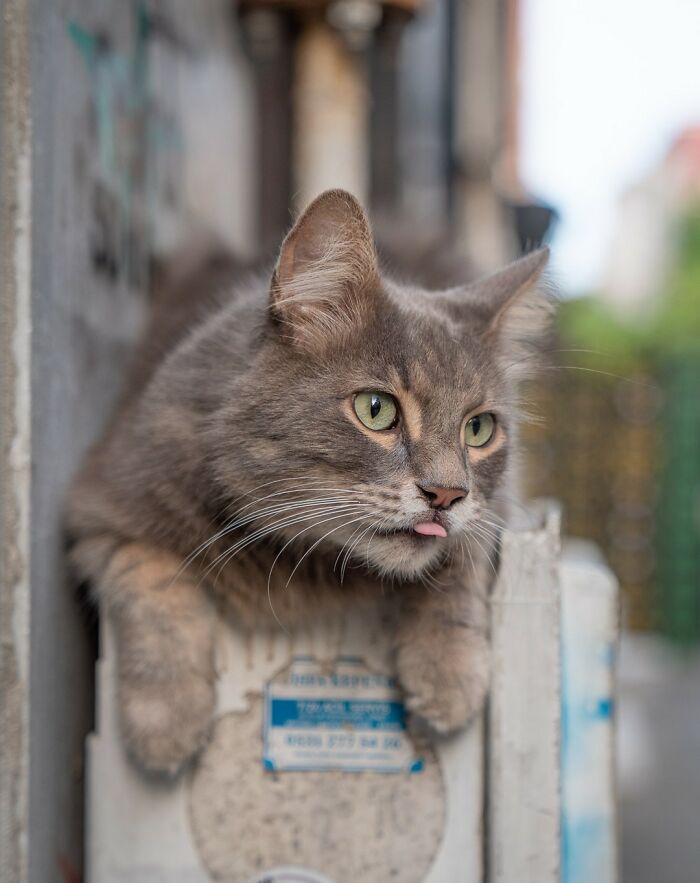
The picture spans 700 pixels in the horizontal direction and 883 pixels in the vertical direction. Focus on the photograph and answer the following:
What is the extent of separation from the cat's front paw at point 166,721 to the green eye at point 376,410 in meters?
0.56

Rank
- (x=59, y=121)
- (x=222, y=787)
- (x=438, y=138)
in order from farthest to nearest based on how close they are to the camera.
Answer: (x=438, y=138)
(x=59, y=121)
(x=222, y=787)

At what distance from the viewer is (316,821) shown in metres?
1.66

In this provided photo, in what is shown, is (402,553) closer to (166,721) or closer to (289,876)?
(166,721)

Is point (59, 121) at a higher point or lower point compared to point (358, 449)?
higher

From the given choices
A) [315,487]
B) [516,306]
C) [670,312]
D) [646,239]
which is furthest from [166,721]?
[646,239]

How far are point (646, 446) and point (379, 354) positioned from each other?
6.10 meters

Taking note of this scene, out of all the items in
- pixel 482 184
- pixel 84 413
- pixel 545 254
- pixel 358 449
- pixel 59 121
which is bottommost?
pixel 358 449

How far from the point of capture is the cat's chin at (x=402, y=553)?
1547 mm

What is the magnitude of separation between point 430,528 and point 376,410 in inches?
9.4

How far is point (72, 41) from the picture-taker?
1.90 metres

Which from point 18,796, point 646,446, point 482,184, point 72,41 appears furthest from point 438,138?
point 18,796

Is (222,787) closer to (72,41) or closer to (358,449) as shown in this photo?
(358,449)

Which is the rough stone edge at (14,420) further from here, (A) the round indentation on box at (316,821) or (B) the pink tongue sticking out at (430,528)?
(B) the pink tongue sticking out at (430,528)

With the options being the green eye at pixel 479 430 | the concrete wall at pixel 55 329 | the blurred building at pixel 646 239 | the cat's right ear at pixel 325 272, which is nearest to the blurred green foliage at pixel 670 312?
the blurred building at pixel 646 239
